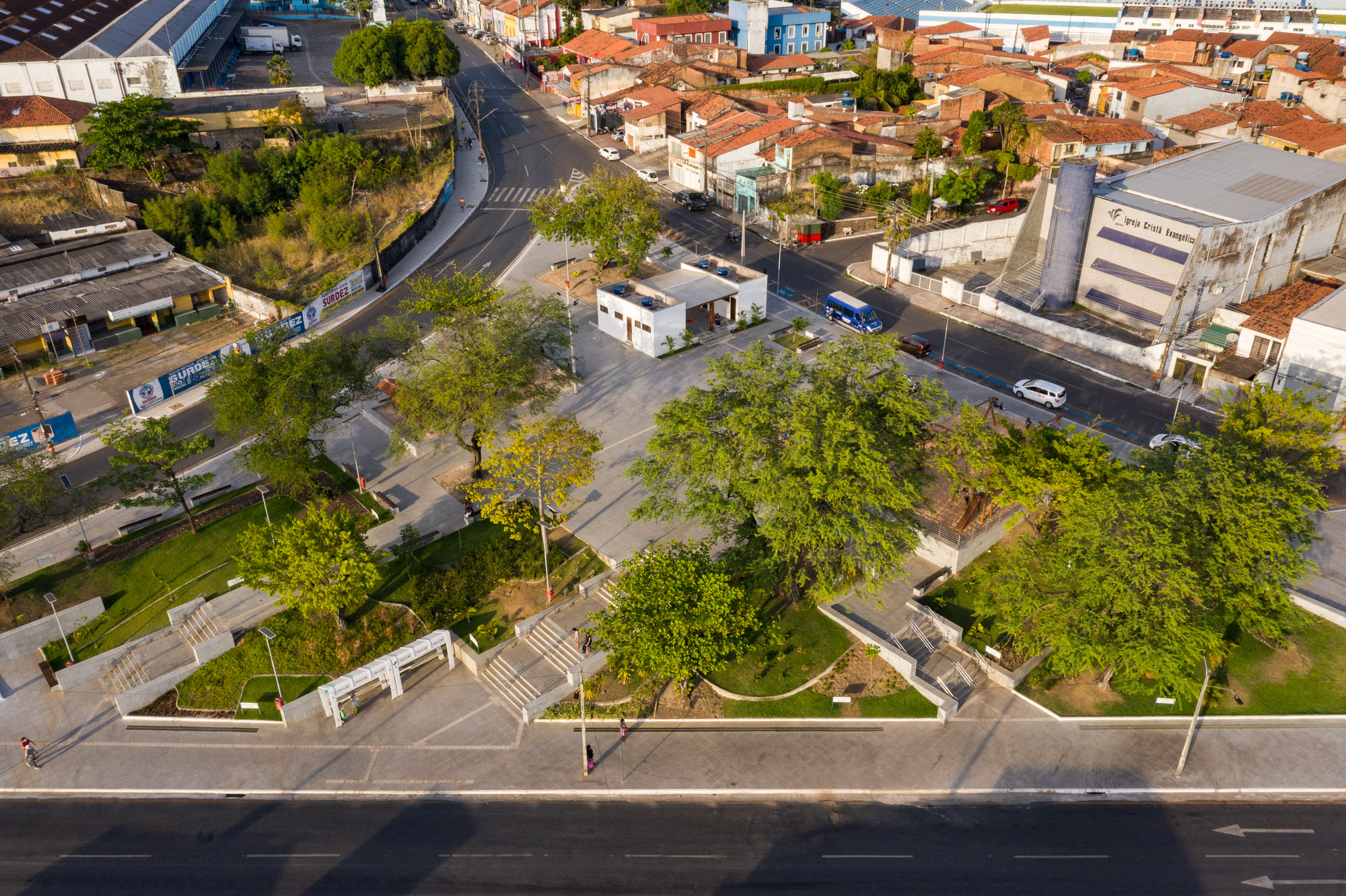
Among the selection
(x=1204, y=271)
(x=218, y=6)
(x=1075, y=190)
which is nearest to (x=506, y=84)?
(x=218, y=6)

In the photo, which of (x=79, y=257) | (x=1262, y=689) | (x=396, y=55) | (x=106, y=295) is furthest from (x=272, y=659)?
(x=396, y=55)

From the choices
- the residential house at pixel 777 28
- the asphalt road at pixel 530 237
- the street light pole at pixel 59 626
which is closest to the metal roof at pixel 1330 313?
the asphalt road at pixel 530 237

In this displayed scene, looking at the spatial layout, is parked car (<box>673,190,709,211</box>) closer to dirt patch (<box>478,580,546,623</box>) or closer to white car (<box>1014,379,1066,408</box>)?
white car (<box>1014,379,1066,408</box>)

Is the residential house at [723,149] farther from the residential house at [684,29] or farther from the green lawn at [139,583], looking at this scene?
the green lawn at [139,583]

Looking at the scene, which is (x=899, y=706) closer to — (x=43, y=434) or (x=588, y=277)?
(x=588, y=277)

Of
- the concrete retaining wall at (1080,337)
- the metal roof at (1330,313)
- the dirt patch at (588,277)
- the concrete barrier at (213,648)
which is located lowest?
the concrete barrier at (213,648)

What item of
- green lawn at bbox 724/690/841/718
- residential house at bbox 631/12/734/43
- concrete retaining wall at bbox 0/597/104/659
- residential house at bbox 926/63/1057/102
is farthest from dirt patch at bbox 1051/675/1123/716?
residential house at bbox 631/12/734/43
